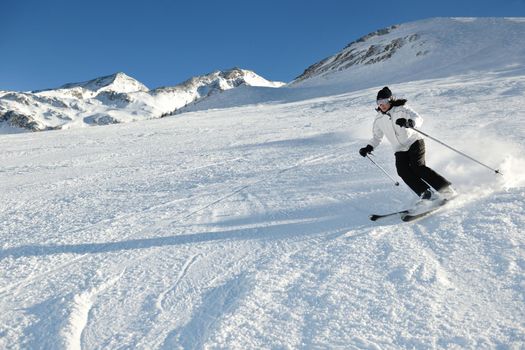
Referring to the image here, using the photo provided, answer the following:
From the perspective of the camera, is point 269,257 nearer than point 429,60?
Yes

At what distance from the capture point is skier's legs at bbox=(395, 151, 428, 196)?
508 cm

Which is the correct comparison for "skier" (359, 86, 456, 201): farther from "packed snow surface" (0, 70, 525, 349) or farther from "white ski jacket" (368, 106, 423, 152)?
"packed snow surface" (0, 70, 525, 349)

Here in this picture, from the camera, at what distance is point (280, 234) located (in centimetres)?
464

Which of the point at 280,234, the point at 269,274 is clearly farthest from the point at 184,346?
the point at 280,234

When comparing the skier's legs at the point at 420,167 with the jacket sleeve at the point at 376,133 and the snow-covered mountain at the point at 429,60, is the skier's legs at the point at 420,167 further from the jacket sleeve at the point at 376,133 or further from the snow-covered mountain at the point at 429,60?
the snow-covered mountain at the point at 429,60

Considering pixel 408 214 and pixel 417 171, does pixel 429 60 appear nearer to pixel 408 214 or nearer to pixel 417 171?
pixel 417 171

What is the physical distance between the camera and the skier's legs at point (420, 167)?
4992 mm

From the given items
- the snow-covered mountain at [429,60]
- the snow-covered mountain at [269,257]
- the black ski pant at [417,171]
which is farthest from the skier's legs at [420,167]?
the snow-covered mountain at [429,60]

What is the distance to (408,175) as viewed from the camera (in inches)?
205

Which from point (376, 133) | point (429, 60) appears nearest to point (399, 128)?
point (376, 133)

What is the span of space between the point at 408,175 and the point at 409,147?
1.19ft

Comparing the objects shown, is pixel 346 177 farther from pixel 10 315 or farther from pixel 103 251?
pixel 10 315

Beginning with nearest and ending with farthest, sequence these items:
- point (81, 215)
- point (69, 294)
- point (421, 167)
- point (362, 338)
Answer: point (362, 338)
point (69, 294)
point (421, 167)
point (81, 215)

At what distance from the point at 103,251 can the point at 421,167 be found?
12.9ft
